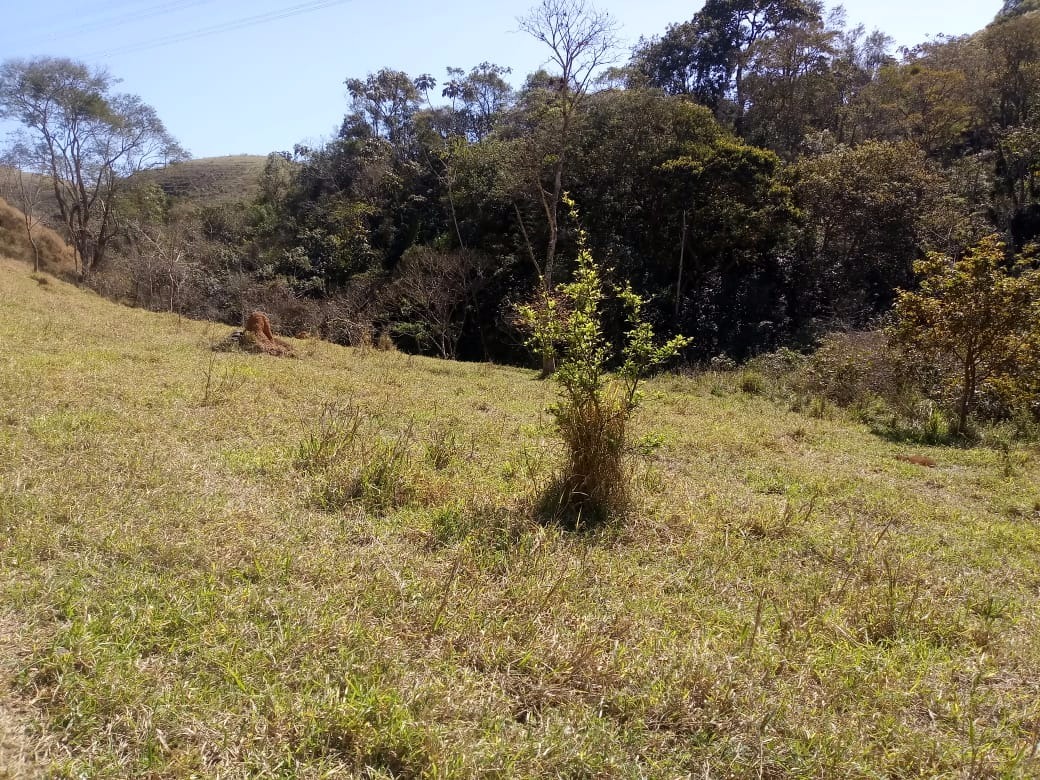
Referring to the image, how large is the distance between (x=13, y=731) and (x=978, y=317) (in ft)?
33.5

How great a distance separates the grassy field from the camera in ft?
6.64

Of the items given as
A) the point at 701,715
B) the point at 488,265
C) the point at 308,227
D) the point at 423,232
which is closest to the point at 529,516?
the point at 701,715

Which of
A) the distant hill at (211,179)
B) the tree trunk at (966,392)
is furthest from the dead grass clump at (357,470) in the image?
the distant hill at (211,179)

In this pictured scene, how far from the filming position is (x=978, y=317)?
8.41m

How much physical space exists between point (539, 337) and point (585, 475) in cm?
98

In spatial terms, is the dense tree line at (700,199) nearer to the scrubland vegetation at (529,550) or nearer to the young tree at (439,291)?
the young tree at (439,291)

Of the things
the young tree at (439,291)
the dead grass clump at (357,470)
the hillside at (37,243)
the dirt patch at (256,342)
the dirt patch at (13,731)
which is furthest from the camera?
the hillside at (37,243)

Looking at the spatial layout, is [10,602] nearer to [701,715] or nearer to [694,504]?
[701,715]

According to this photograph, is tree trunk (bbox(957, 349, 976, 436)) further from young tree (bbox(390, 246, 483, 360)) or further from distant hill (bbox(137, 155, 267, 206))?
distant hill (bbox(137, 155, 267, 206))

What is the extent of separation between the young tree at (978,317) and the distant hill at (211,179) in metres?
37.8

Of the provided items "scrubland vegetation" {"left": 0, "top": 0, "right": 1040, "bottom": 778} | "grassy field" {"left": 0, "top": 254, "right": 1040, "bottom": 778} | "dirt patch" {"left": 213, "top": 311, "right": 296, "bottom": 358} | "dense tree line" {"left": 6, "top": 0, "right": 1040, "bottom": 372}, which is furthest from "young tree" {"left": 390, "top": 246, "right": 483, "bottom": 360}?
"grassy field" {"left": 0, "top": 254, "right": 1040, "bottom": 778}

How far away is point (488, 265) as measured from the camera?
2209cm

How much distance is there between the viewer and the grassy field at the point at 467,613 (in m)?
2.02

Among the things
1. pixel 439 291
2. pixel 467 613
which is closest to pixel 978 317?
pixel 467 613
